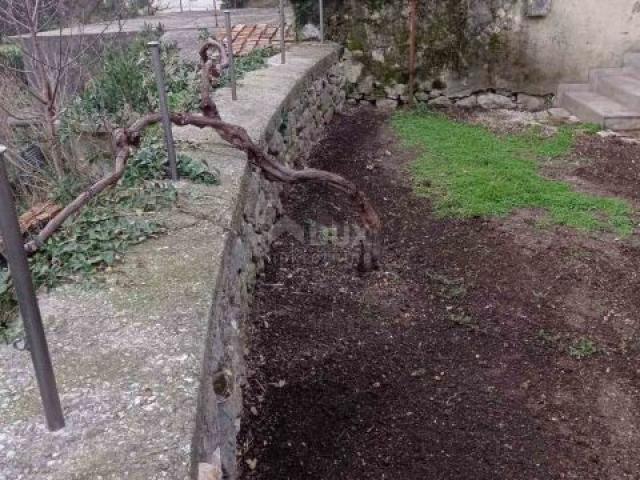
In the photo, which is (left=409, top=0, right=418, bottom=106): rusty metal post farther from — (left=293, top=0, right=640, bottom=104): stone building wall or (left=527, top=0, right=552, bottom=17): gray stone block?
(left=527, top=0, right=552, bottom=17): gray stone block

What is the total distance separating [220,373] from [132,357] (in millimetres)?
405

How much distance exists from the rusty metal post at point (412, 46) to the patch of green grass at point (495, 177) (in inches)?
24.1

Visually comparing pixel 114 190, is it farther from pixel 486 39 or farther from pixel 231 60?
pixel 486 39

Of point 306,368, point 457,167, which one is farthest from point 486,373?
point 457,167

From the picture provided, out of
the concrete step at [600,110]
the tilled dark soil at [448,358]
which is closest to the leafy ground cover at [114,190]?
the tilled dark soil at [448,358]

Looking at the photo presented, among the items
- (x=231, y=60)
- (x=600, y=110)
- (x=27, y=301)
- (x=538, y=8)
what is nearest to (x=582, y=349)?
(x=27, y=301)

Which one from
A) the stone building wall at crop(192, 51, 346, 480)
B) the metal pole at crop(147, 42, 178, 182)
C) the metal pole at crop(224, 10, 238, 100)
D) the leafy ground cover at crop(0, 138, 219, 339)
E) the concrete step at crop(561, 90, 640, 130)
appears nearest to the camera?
the stone building wall at crop(192, 51, 346, 480)

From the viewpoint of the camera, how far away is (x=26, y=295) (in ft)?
4.27

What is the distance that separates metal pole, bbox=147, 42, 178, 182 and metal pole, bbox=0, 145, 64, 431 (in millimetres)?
→ 1540

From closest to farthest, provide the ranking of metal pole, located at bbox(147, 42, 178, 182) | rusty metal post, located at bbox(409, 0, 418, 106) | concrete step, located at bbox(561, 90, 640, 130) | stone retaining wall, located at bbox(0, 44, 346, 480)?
stone retaining wall, located at bbox(0, 44, 346, 480) → metal pole, located at bbox(147, 42, 178, 182) → concrete step, located at bbox(561, 90, 640, 130) → rusty metal post, located at bbox(409, 0, 418, 106)

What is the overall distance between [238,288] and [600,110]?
4.45m

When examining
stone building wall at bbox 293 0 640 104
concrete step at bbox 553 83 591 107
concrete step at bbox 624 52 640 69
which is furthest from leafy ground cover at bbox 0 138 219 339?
concrete step at bbox 624 52 640 69

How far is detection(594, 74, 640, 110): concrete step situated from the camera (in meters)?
5.63

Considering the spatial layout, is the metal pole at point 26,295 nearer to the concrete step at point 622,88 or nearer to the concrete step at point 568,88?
the concrete step at point 622,88
